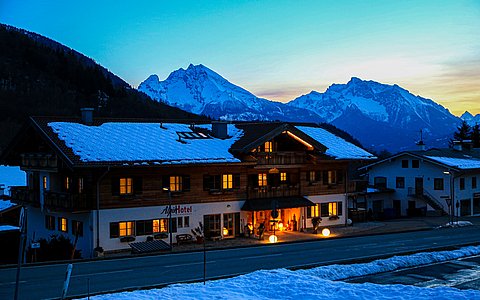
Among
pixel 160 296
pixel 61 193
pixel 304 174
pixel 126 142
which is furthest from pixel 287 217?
pixel 160 296

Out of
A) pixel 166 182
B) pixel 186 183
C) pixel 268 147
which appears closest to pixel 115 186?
pixel 166 182

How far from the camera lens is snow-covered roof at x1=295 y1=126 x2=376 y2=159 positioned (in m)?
49.2

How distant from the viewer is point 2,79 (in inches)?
5753

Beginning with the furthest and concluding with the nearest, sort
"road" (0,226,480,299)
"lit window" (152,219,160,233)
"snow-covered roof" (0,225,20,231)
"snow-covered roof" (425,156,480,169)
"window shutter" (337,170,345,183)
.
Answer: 1. "snow-covered roof" (425,156,480,169)
2. "window shutter" (337,170,345,183)
3. "snow-covered roof" (0,225,20,231)
4. "lit window" (152,219,160,233)
5. "road" (0,226,480,299)

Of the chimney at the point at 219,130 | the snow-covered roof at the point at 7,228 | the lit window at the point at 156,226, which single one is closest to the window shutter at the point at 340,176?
the chimney at the point at 219,130

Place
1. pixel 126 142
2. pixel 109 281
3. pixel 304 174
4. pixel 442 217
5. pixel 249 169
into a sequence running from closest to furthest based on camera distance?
1. pixel 109 281
2. pixel 126 142
3. pixel 249 169
4. pixel 304 174
5. pixel 442 217

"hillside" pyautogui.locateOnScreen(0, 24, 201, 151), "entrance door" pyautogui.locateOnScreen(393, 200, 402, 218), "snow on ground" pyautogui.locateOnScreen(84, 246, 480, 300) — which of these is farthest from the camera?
"hillside" pyautogui.locateOnScreen(0, 24, 201, 151)

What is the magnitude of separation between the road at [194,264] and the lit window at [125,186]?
19.4 ft

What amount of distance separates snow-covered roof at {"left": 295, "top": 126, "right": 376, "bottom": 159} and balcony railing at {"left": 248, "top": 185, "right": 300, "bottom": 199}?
13.9 ft

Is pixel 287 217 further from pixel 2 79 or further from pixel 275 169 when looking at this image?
pixel 2 79

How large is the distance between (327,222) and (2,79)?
4638 inches

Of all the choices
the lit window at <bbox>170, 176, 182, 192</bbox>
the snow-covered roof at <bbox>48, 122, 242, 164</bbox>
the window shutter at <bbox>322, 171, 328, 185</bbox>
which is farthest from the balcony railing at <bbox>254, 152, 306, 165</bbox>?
the lit window at <bbox>170, 176, 182, 192</bbox>

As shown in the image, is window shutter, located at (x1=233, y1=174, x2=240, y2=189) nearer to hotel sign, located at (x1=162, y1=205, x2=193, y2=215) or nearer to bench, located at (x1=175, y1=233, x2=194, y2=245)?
hotel sign, located at (x1=162, y1=205, x2=193, y2=215)

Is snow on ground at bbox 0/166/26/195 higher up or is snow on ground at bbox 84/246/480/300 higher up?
snow on ground at bbox 0/166/26/195
